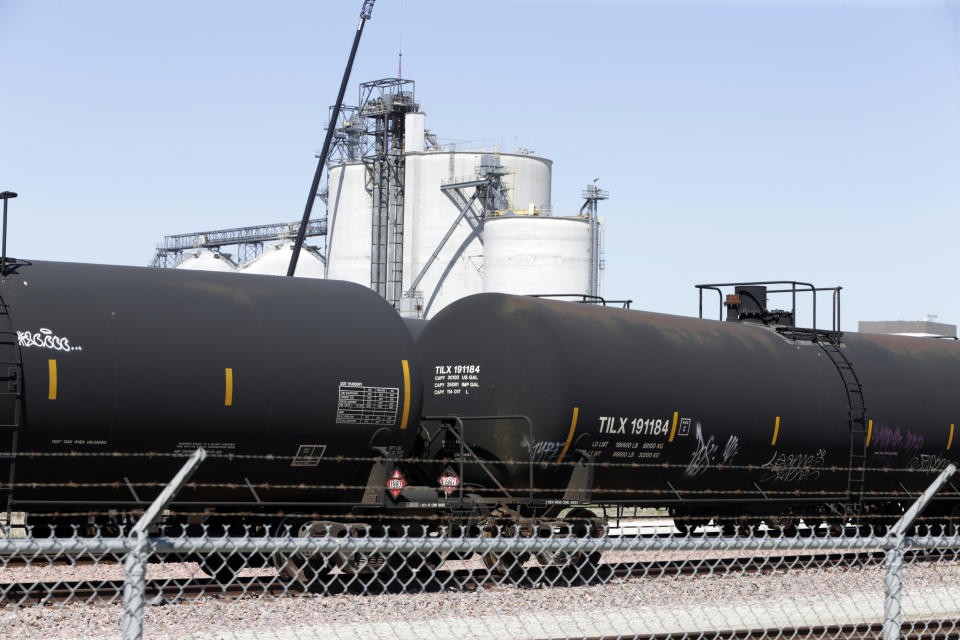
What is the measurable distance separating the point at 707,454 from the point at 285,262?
6493cm

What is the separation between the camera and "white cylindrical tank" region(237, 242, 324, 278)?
78500 millimetres

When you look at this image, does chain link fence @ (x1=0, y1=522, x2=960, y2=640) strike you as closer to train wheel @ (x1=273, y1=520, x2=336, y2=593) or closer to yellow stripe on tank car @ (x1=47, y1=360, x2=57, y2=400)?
train wheel @ (x1=273, y1=520, x2=336, y2=593)

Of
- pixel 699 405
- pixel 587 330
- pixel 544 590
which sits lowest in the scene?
pixel 544 590

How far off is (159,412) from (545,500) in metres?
5.23

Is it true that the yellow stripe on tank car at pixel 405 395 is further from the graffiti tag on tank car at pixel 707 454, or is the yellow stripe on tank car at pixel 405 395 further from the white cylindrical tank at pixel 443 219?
the white cylindrical tank at pixel 443 219

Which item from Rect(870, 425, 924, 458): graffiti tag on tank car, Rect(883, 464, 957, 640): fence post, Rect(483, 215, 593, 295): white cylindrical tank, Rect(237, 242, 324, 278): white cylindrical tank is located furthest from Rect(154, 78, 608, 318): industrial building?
Rect(883, 464, 957, 640): fence post

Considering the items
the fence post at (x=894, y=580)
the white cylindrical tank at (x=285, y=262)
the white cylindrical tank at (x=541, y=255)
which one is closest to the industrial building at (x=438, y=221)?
the white cylindrical tank at (x=541, y=255)

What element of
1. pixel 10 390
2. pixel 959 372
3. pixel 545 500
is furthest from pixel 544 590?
pixel 959 372

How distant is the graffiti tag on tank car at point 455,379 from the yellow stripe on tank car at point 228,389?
382 centimetres

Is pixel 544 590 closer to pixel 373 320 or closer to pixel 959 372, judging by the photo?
pixel 373 320

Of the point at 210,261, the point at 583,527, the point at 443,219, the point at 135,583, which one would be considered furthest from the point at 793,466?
the point at 210,261

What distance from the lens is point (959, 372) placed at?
20844 millimetres

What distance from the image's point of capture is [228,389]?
1336 cm

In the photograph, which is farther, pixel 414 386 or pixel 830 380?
pixel 830 380
